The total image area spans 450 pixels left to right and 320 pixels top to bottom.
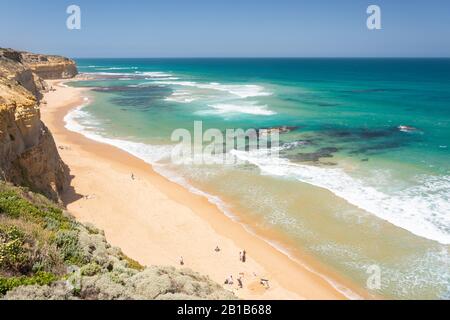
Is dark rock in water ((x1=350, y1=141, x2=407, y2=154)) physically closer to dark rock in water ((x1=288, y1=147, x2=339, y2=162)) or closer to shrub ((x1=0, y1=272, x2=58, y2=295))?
dark rock in water ((x1=288, y1=147, x2=339, y2=162))

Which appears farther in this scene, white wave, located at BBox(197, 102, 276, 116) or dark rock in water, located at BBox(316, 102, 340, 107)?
dark rock in water, located at BBox(316, 102, 340, 107)

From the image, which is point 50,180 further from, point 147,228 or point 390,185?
point 390,185

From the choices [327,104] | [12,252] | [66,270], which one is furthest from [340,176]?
[327,104]

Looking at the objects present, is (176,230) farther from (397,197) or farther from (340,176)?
(397,197)

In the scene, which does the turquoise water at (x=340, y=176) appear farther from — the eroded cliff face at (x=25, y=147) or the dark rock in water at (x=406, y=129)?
the eroded cliff face at (x=25, y=147)

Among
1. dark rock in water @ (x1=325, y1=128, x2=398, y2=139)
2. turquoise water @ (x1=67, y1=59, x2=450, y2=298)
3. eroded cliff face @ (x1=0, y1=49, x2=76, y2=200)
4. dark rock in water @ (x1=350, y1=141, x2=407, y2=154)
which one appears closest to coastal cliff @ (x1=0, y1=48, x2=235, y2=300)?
eroded cliff face @ (x1=0, y1=49, x2=76, y2=200)

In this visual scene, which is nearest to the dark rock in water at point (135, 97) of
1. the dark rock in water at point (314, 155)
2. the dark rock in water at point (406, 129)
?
the dark rock in water at point (314, 155)
